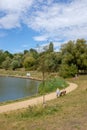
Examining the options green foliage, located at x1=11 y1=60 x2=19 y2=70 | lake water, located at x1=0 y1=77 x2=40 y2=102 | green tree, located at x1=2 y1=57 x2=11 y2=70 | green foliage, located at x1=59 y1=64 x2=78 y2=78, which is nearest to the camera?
lake water, located at x1=0 y1=77 x2=40 y2=102

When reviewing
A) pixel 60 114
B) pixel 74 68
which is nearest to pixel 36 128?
pixel 60 114

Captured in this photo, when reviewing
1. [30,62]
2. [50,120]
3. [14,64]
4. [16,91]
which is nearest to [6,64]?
[14,64]

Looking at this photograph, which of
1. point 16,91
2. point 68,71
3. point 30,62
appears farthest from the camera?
point 30,62

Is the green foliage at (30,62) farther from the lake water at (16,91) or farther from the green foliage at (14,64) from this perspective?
the lake water at (16,91)

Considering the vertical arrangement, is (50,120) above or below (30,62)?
below

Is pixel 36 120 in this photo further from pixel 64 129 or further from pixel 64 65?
pixel 64 65

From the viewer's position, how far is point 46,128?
30.0ft

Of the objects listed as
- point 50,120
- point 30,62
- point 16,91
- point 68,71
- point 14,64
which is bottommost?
point 16,91

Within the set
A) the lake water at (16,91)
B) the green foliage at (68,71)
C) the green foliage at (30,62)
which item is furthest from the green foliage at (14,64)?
the lake water at (16,91)

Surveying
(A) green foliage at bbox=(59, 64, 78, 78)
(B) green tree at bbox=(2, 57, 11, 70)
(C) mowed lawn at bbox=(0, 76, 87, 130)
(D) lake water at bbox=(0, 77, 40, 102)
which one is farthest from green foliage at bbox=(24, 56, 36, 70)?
(C) mowed lawn at bbox=(0, 76, 87, 130)

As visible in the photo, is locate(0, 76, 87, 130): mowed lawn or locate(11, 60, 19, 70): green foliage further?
locate(11, 60, 19, 70): green foliage

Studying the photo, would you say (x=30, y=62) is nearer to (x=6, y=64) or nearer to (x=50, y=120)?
(x=6, y=64)

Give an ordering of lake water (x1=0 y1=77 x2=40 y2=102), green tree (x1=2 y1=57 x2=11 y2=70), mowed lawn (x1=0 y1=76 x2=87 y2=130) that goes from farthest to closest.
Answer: green tree (x1=2 y1=57 x2=11 y2=70) < lake water (x1=0 y1=77 x2=40 y2=102) < mowed lawn (x1=0 y1=76 x2=87 y2=130)

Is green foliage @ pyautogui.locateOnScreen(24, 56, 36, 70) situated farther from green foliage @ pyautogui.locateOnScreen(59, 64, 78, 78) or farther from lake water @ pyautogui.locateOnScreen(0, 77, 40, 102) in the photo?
lake water @ pyautogui.locateOnScreen(0, 77, 40, 102)
